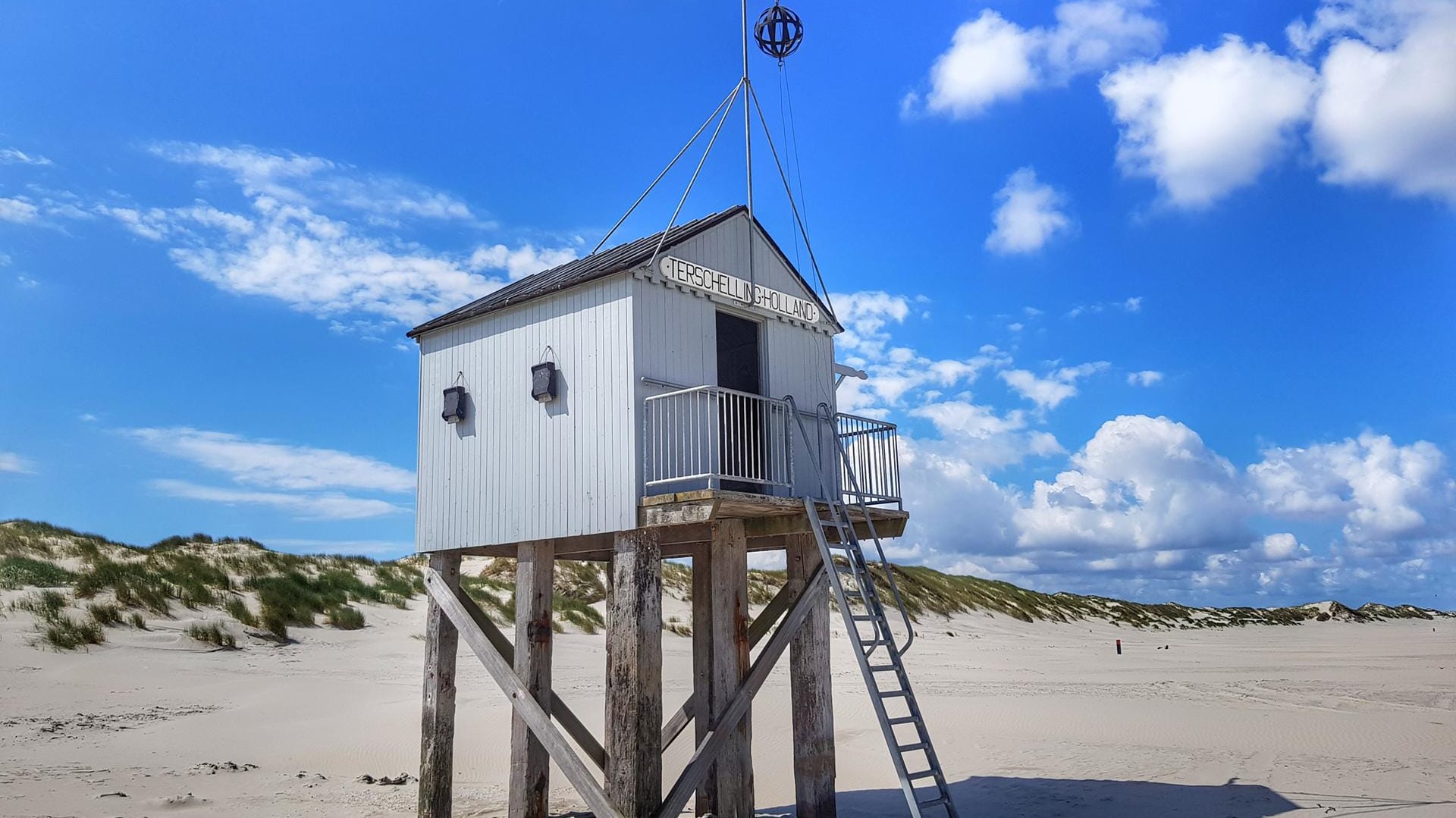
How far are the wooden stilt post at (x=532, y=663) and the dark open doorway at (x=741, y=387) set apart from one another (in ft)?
8.00

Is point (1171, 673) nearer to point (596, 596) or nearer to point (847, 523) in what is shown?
point (596, 596)

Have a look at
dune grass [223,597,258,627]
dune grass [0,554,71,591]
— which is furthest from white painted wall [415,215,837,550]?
dune grass [0,554,71,591]

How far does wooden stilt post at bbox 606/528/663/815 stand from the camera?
36.0 feet

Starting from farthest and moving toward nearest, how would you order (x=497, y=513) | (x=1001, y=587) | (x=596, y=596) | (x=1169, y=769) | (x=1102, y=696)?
(x=1001, y=587) < (x=596, y=596) < (x=1102, y=696) < (x=1169, y=769) < (x=497, y=513)

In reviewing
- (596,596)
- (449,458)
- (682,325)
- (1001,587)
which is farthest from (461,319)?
(1001,587)

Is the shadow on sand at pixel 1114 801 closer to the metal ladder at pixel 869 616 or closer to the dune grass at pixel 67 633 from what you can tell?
the metal ladder at pixel 869 616

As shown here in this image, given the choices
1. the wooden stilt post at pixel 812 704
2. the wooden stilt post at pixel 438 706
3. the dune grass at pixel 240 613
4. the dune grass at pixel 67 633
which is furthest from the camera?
the dune grass at pixel 240 613

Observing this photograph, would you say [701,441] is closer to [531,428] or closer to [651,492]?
[651,492]

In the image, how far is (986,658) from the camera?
35469 millimetres

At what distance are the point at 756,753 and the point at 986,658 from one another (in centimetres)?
1787

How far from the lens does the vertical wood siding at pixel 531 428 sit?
11.5 m

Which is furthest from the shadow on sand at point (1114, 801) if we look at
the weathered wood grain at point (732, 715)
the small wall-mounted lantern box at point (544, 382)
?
the small wall-mounted lantern box at point (544, 382)

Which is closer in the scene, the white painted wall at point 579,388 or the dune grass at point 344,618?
the white painted wall at point 579,388

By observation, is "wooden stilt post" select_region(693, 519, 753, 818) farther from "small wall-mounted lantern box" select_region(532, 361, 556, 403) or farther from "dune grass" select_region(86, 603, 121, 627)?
"dune grass" select_region(86, 603, 121, 627)
